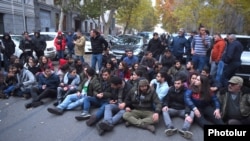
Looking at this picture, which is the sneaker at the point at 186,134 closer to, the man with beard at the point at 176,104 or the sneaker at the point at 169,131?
the sneaker at the point at 169,131

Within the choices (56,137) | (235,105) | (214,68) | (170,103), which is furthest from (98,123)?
(214,68)

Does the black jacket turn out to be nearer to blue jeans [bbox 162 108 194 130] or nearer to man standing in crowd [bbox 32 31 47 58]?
man standing in crowd [bbox 32 31 47 58]

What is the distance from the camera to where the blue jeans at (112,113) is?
5.96m

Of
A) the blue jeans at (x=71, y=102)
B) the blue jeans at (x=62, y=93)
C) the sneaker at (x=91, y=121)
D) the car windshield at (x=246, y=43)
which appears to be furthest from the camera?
the car windshield at (x=246, y=43)

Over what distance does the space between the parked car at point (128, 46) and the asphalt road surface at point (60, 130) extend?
6254 mm

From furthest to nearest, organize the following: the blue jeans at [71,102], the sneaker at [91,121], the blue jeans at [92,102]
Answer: the blue jeans at [71,102], the blue jeans at [92,102], the sneaker at [91,121]

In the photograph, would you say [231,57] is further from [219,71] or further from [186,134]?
[186,134]

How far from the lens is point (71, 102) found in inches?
280

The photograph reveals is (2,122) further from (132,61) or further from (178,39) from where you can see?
(178,39)

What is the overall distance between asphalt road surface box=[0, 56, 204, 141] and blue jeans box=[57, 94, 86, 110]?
0.15 m

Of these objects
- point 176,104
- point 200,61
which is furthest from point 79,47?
point 176,104

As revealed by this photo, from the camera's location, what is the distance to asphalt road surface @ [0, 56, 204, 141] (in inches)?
218

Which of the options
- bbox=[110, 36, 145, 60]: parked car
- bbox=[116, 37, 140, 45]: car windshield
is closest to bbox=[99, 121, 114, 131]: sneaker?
bbox=[110, 36, 145, 60]: parked car

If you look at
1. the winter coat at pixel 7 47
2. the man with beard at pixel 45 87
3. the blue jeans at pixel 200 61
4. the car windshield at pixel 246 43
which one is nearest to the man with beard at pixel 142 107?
the man with beard at pixel 45 87
